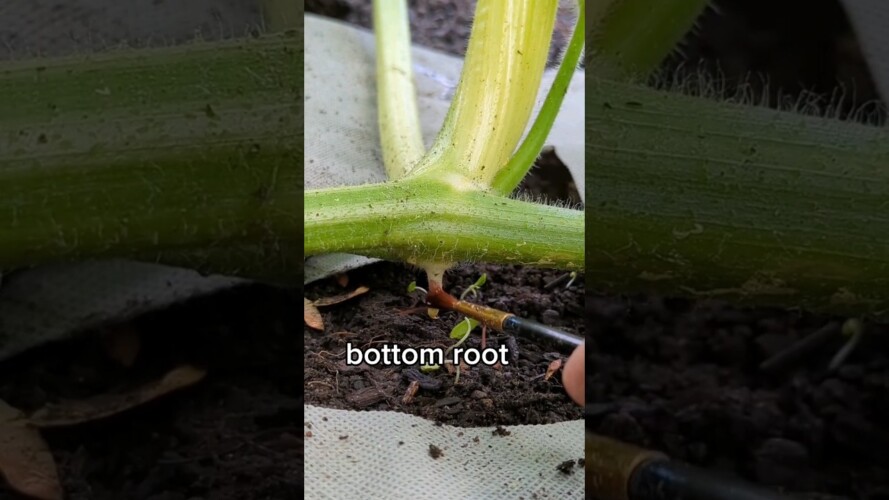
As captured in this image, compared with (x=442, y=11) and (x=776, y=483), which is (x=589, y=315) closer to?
(x=776, y=483)

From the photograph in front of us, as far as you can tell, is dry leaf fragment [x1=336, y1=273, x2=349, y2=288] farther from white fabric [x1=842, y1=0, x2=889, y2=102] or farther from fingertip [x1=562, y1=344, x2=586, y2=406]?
white fabric [x1=842, y1=0, x2=889, y2=102]

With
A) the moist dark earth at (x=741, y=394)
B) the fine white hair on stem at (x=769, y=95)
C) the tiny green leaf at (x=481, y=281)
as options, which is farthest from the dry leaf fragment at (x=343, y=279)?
the fine white hair on stem at (x=769, y=95)

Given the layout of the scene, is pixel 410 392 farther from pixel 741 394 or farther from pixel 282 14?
pixel 282 14

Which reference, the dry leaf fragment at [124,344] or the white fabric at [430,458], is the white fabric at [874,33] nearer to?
the white fabric at [430,458]

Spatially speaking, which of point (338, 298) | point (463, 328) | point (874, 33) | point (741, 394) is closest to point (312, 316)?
point (338, 298)

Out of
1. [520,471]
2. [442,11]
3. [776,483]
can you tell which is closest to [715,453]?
[776,483]

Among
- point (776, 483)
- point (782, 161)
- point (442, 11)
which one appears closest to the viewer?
point (776, 483)
